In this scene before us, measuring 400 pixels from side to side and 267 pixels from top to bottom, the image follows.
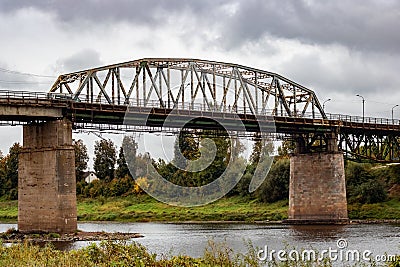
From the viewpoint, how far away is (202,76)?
101625 millimetres

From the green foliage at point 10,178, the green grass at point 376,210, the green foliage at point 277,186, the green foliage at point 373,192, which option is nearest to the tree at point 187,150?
the green foliage at point 277,186

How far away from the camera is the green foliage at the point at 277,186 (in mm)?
129500

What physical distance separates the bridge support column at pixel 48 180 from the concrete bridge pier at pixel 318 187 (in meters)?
41.7

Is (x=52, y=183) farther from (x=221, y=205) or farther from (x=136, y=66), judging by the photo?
(x=221, y=205)

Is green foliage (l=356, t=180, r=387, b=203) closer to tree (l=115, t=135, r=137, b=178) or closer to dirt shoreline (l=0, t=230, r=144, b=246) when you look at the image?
dirt shoreline (l=0, t=230, r=144, b=246)

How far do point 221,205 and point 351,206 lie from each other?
82.3ft

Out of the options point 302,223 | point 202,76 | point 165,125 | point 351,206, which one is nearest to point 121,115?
point 165,125

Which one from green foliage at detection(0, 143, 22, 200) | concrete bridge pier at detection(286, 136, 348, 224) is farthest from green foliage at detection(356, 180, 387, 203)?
green foliage at detection(0, 143, 22, 200)

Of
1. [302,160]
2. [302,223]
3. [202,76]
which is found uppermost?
→ [202,76]

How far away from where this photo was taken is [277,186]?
12962 cm

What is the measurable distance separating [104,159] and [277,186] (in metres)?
70.4

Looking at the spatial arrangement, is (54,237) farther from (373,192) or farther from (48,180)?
(373,192)

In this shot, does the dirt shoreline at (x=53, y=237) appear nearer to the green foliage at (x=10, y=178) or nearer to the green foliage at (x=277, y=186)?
the green foliage at (x=277, y=186)

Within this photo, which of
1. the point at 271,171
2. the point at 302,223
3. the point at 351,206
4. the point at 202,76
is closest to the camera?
the point at 202,76
